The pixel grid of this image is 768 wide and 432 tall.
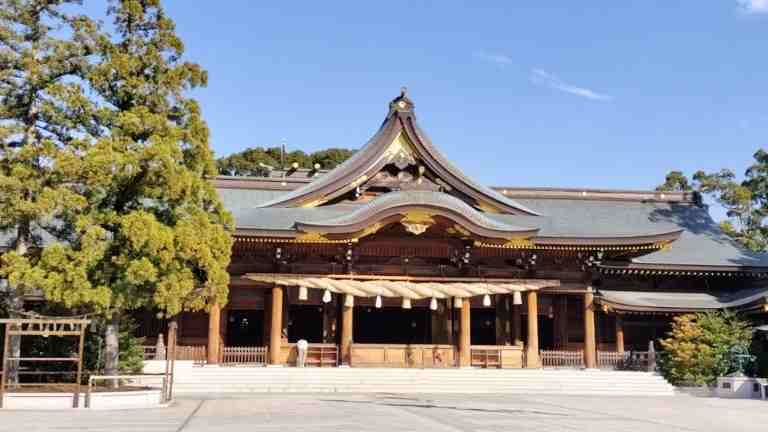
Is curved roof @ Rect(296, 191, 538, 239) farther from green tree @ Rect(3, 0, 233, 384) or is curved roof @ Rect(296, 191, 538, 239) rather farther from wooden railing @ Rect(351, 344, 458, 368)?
green tree @ Rect(3, 0, 233, 384)

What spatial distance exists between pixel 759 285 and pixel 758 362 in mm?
4559

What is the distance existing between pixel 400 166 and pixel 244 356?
8151 mm

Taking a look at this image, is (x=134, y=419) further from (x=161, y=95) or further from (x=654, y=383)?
(x=654, y=383)

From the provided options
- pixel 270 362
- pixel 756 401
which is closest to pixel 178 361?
pixel 270 362

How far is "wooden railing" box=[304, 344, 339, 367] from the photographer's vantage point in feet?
72.2

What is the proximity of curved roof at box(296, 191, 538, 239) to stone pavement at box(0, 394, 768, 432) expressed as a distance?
17.3 feet

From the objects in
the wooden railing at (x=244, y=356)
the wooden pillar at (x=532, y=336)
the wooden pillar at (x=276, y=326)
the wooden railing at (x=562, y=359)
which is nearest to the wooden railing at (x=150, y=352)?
the wooden railing at (x=244, y=356)

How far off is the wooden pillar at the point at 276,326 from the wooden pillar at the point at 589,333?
9609mm

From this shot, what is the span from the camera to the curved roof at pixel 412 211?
21.1 meters

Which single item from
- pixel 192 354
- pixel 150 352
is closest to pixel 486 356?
pixel 192 354

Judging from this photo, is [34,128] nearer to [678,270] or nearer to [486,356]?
[486,356]

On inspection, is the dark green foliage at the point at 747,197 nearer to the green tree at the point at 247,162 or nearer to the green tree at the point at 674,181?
the green tree at the point at 674,181

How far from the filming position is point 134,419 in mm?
11531

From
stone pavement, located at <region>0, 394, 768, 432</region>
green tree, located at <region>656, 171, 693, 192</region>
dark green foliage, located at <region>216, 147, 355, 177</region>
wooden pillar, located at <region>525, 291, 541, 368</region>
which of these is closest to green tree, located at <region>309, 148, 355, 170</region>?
dark green foliage, located at <region>216, 147, 355, 177</region>
